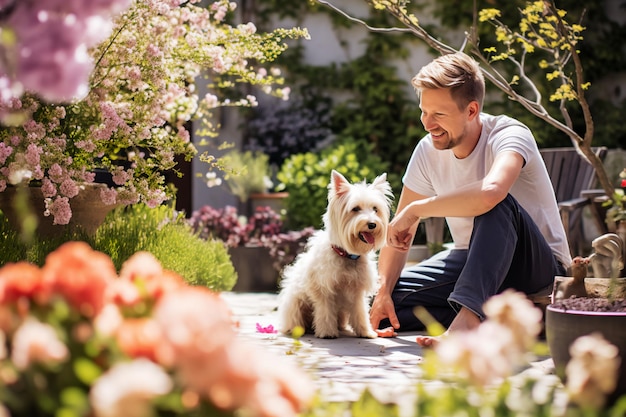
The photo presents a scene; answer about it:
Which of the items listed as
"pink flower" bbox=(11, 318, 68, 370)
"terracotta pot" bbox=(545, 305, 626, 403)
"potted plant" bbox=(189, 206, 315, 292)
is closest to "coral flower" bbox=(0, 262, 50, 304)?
"pink flower" bbox=(11, 318, 68, 370)

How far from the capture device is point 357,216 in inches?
138

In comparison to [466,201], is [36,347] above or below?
below

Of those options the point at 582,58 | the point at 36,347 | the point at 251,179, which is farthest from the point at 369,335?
the point at 582,58

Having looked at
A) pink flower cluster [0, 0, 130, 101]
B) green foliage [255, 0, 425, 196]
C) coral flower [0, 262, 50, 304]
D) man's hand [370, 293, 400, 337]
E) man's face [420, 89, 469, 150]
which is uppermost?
green foliage [255, 0, 425, 196]

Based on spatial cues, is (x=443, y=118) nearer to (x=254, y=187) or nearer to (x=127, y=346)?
(x=127, y=346)

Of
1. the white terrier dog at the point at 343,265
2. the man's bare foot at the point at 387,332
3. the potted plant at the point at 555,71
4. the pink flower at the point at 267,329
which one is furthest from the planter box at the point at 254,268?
the man's bare foot at the point at 387,332

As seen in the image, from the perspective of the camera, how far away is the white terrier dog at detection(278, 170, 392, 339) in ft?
11.6

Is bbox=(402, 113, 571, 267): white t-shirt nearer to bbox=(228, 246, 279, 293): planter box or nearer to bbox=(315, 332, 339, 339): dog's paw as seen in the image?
bbox=(315, 332, 339, 339): dog's paw

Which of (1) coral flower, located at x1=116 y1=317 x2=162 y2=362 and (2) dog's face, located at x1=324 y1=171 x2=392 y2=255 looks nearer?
(1) coral flower, located at x1=116 y1=317 x2=162 y2=362

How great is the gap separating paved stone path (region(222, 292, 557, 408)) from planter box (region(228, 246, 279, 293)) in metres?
2.07

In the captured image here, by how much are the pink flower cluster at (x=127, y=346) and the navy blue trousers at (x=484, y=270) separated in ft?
5.70

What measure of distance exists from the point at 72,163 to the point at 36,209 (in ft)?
0.95

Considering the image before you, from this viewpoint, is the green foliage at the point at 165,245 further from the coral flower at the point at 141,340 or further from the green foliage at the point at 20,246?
the coral flower at the point at 141,340

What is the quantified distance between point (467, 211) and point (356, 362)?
660 millimetres
